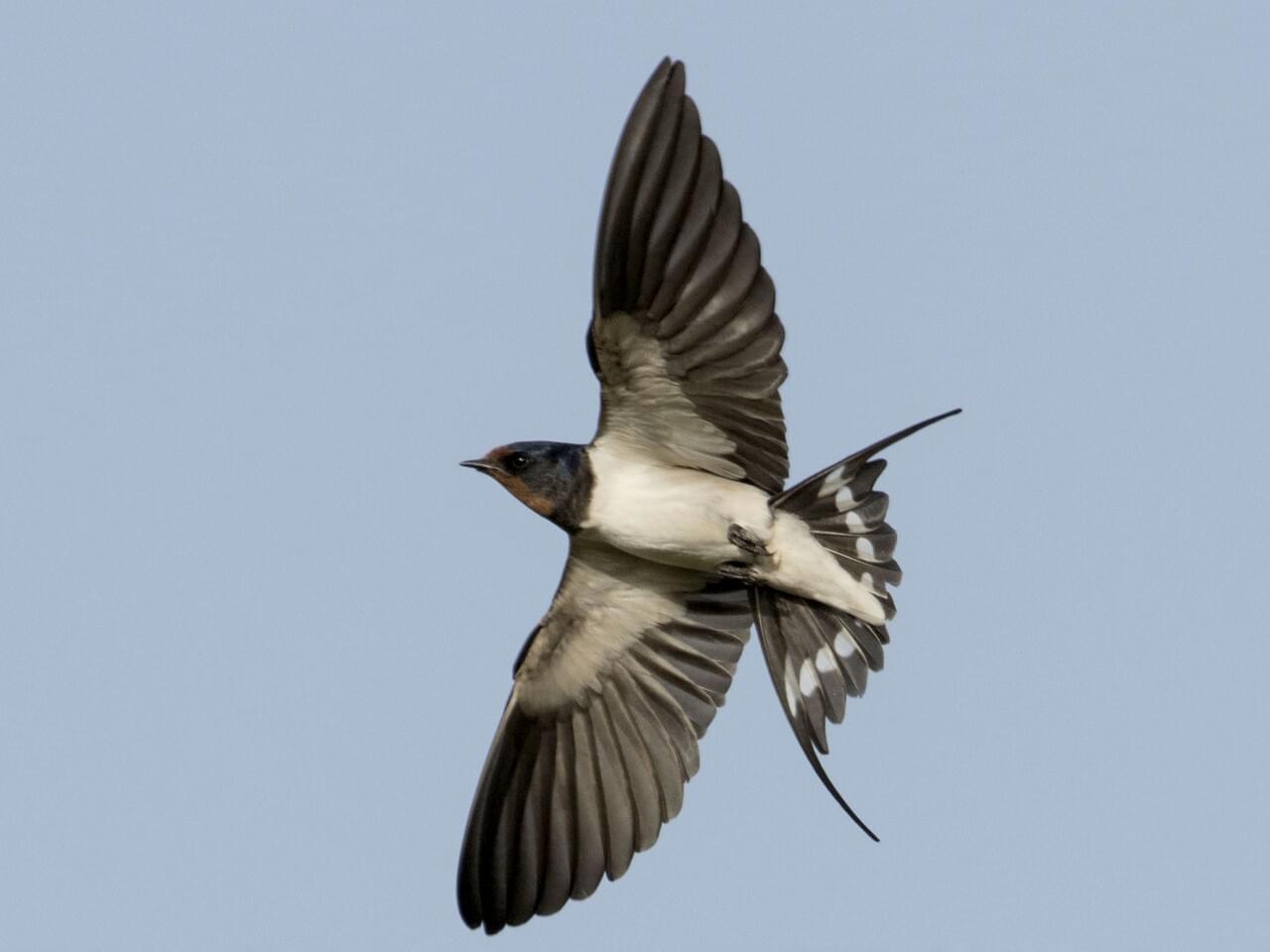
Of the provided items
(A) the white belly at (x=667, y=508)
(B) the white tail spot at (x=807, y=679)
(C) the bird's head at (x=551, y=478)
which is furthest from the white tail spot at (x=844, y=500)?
(C) the bird's head at (x=551, y=478)

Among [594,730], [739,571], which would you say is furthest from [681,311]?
[594,730]

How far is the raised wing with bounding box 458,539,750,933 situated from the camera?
873cm

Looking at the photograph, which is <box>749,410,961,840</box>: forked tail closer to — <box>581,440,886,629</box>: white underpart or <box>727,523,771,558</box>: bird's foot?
<box>581,440,886,629</box>: white underpart

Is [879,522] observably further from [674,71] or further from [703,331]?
[674,71]

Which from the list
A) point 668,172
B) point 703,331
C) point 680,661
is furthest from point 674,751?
point 668,172

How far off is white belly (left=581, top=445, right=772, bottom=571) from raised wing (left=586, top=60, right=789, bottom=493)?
0.07 metres

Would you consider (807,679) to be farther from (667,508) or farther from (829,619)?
(667,508)

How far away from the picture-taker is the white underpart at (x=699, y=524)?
820cm

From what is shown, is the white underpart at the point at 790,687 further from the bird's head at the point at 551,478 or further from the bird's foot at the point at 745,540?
the bird's head at the point at 551,478

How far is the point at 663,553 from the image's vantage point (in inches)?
328

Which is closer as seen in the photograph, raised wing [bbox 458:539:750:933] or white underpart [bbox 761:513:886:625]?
white underpart [bbox 761:513:886:625]

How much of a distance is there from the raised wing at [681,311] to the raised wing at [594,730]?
768mm

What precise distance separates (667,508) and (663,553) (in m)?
0.23

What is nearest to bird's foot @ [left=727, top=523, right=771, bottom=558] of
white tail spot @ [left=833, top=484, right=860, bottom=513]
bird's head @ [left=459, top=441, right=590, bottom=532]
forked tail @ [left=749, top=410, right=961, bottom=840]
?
forked tail @ [left=749, top=410, right=961, bottom=840]
